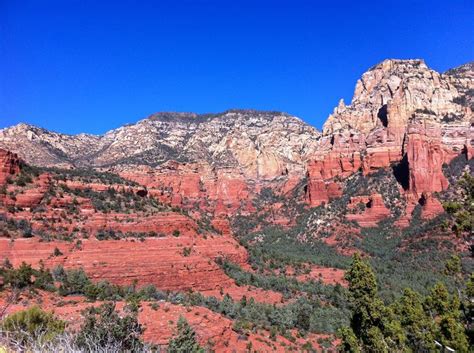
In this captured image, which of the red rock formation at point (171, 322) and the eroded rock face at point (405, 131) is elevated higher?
the eroded rock face at point (405, 131)

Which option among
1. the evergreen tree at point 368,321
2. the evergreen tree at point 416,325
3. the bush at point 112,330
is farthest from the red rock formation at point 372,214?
the bush at point 112,330

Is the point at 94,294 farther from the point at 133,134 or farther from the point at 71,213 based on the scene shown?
the point at 133,134

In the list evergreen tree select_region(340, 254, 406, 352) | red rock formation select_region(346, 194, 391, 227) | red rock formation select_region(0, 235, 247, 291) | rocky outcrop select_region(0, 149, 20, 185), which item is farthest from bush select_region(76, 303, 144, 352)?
red rock formation select_region(346, 194, 391, 227)

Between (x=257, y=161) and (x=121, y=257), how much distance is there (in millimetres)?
116175

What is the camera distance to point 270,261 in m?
51.6

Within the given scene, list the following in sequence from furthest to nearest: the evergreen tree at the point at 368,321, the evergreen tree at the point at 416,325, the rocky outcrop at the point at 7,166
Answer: the rocky outcrop at the point at 7,166
the evergreen tree at the point at 416,325
the evergreen tree at the point at 368,321

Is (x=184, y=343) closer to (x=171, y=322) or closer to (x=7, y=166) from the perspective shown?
(x=171, y=322)

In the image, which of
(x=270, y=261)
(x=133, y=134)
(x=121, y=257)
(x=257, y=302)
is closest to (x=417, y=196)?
(x=270, y=261)

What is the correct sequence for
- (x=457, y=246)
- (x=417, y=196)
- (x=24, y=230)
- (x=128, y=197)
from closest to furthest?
1. (x=24, y=230)
2. (x=128, y=197)
3. (x=457, y=246)
4. (x=417, y=196)

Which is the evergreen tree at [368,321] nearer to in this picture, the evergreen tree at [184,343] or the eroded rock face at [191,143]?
the evergreen tree at [184,343]

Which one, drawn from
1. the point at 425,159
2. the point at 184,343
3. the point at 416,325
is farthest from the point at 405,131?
the point at 184,343

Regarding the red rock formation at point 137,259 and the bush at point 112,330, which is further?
the red rock formation at point 137,259

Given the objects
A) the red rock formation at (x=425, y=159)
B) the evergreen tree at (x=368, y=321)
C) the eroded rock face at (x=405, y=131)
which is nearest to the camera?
the evergreen tree at (x=368, y=321)

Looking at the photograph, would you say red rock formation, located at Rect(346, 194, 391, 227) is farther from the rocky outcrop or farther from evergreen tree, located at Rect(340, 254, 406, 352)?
the rocky outcrop
